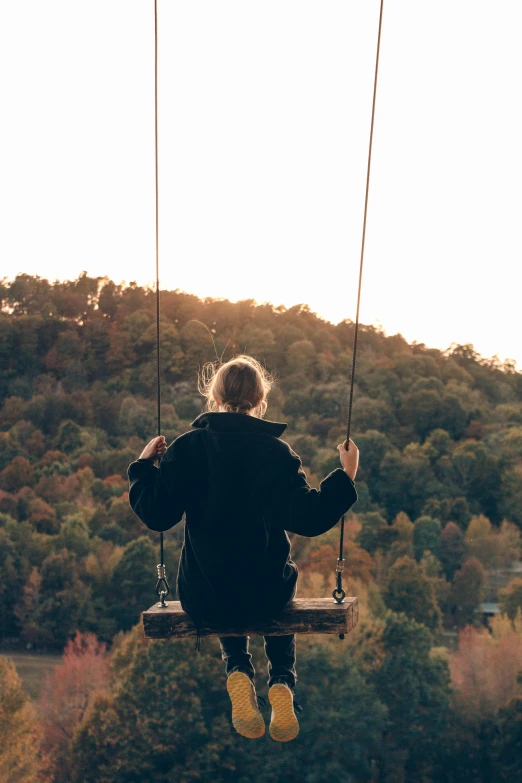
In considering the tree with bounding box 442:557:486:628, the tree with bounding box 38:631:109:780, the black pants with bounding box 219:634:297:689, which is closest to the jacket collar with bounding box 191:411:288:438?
the black pants with bounding box 219:634:297:689

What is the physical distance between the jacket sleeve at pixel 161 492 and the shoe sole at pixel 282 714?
29.1 inches

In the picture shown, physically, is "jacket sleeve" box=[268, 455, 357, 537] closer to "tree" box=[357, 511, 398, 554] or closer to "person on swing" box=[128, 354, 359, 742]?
"person on swing" box=[128, 354, 359, 742]

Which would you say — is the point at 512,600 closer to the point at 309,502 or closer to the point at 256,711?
the point at 256,711

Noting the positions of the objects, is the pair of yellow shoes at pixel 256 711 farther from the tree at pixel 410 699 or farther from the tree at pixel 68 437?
the tree at pixel 68 437

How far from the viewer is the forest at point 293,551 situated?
3594cm

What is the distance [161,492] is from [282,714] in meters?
0.92

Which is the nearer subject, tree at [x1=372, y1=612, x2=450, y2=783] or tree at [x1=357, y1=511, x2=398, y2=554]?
tree at [x1=372, y1=612, x2=450, y2=783]

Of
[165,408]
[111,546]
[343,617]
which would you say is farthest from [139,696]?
[343,617]

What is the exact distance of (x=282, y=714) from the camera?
4160 millimetres

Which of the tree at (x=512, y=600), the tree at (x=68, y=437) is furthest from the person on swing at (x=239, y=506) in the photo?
the tree at (x=68, y=437)

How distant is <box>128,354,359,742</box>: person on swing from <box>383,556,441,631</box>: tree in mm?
43657

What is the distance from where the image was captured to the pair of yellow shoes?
4.14 meters

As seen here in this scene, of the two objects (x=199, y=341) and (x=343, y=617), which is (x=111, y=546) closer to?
(x=199, y=341)

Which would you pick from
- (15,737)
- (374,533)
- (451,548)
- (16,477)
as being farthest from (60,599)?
(451,548)
